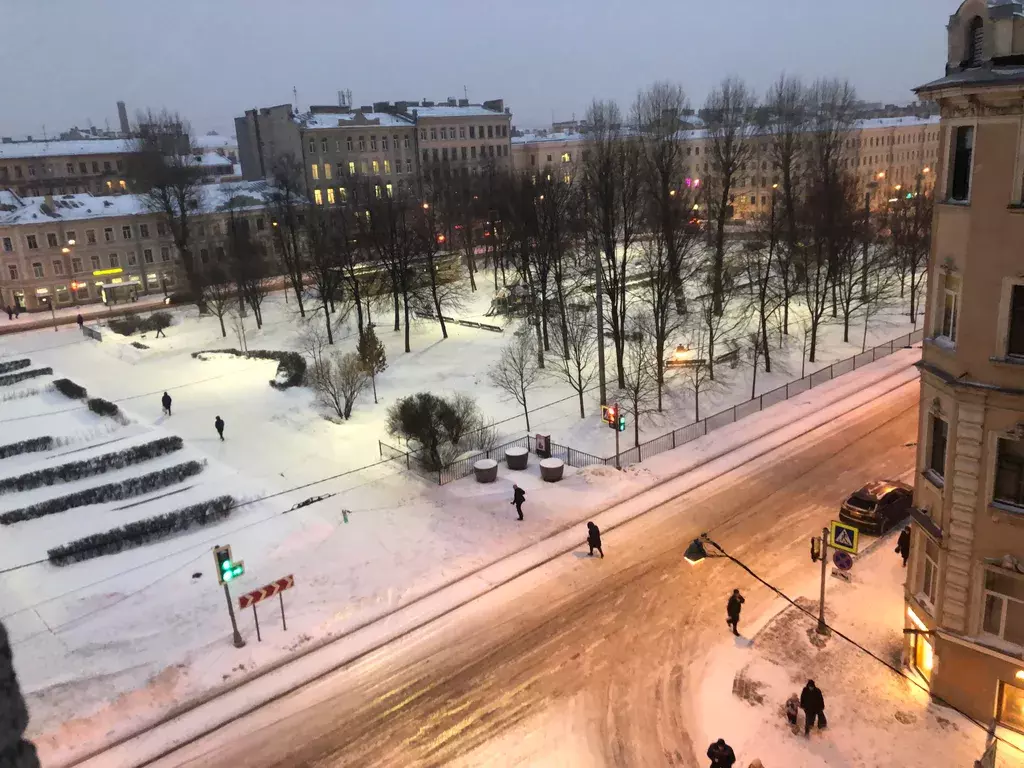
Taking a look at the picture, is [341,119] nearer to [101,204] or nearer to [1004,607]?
[101,204]

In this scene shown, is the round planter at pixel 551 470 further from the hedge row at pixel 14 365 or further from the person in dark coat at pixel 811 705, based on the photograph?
the hedge row at pixel 14 365

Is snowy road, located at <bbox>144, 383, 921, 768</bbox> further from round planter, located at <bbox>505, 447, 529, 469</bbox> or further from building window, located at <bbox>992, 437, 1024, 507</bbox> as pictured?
building window, located at <bbox>992, 437, 1024, 507</bbox>

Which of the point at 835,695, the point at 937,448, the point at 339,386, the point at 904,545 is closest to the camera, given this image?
the point at 937,448

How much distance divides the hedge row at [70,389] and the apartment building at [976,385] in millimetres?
34041

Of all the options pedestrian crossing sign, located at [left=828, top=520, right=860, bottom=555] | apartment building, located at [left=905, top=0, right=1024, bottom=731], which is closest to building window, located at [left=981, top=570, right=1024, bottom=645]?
apartment building, located at [left=905, top=0, right=1024, bottom=731]

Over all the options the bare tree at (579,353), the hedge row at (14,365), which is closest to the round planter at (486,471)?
the bare tree at (579,353)

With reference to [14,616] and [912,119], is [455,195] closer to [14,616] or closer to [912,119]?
Answer: [14,616]

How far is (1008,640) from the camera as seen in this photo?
1294cm

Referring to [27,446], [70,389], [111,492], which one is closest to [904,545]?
[111,492]

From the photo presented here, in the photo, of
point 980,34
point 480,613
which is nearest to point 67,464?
point 480,613

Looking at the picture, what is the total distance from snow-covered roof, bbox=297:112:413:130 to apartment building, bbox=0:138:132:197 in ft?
69.0

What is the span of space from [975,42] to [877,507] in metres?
12.6

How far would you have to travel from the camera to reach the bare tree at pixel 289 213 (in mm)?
52534

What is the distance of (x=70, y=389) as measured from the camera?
35.2 meters
